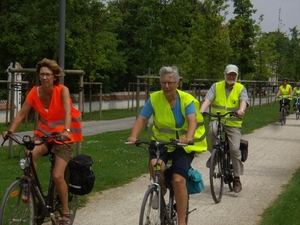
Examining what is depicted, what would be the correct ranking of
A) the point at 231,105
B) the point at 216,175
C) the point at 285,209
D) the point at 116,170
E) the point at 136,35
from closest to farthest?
the point at 285,209
the point at 216,175
the point at 231,105
the point at 116,170
the point at 136,35

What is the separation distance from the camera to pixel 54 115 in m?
7.25

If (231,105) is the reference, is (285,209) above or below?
below

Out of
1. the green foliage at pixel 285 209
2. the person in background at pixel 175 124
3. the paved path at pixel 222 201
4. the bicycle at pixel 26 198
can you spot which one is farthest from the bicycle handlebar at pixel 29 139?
the green foliage at pixel 285 209

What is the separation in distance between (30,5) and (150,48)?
5250 mm

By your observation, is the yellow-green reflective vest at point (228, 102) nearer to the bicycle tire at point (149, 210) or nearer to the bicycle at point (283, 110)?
the bicycle tire at point (149, 210)

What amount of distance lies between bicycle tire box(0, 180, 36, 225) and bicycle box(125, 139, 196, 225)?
117 cm

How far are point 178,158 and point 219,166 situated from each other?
380 centimetres

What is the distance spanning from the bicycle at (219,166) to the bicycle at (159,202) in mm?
3086

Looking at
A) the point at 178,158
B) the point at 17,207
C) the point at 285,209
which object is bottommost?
the point at 285,209

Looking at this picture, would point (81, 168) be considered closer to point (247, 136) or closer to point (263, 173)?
point (263, 173)

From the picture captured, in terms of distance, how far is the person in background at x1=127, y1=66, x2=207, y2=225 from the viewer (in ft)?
22.2

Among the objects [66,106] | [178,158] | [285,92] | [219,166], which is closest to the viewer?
[178,158]

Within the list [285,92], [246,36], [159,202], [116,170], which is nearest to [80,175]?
[159,202]

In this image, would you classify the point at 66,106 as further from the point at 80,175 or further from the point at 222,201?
the point at 222,201
